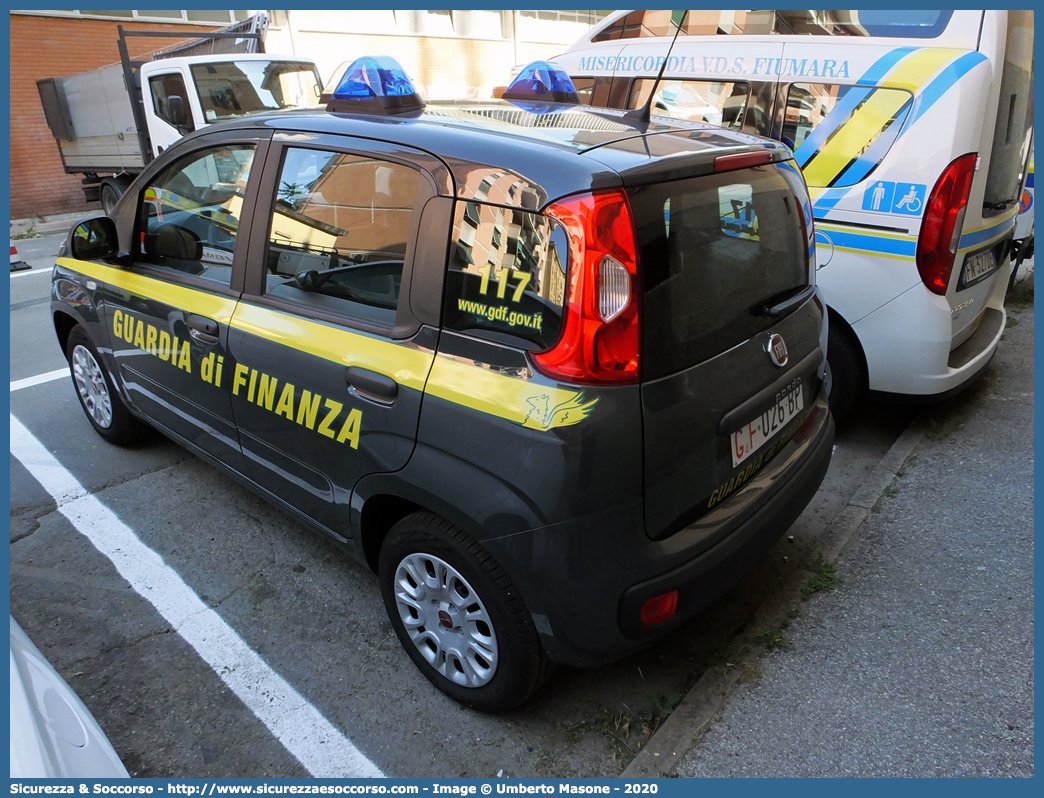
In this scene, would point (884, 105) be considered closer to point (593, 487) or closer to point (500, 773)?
point (593, 487)

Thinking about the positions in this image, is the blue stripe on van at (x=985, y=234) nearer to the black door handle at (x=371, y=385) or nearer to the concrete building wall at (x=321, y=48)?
the black door handle at (x=371, y=385)

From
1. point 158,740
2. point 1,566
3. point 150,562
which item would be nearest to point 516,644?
point 158,740

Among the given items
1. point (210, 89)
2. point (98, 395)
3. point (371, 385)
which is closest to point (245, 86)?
point (210, 89)

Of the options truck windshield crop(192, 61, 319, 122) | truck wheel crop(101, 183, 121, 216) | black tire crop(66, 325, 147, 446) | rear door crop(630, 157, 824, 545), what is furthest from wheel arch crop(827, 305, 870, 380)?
truck wheel crop(101, 183, 121, 216)

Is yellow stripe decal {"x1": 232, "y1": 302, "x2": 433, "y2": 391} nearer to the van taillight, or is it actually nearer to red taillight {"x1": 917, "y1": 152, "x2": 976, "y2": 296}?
the van taillight

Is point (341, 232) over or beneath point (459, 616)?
over

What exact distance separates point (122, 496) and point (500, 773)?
102 inches

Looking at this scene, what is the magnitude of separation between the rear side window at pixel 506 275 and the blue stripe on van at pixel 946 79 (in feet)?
8.08

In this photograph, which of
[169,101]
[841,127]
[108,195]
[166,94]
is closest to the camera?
[841,127]

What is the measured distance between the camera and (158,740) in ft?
7.48

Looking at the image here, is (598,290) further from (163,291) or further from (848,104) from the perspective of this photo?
(848,104)

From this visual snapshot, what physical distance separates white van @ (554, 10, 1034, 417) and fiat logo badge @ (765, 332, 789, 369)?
1503 mm

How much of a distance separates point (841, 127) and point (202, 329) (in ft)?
10.4

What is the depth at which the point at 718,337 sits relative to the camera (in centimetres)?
207
